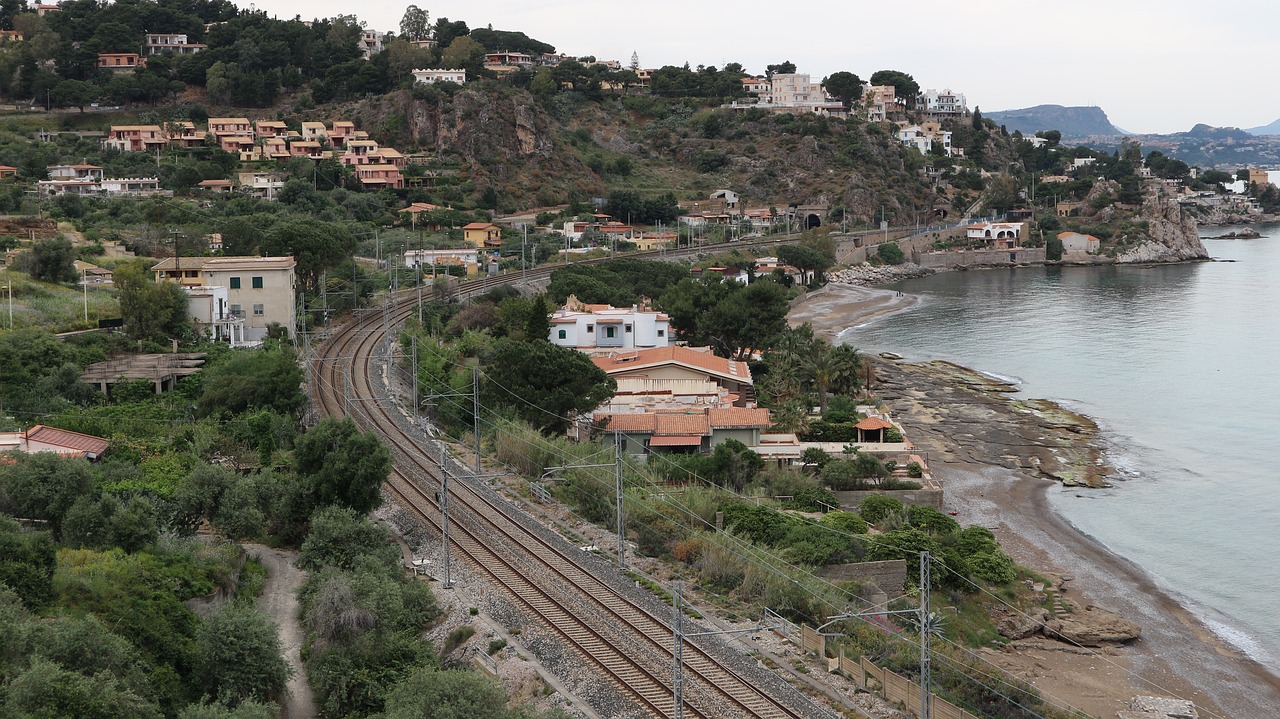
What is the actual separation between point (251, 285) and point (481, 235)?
30.7 meters

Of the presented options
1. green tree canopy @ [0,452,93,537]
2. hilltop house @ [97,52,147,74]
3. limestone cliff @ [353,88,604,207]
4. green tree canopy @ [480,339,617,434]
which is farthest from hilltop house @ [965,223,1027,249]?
green tree canopy @ [0,452,93,537]

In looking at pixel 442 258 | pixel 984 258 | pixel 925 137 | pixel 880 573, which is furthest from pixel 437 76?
pixel 880 573

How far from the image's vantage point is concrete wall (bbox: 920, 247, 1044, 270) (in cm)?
9881

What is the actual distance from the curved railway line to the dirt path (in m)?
3.04

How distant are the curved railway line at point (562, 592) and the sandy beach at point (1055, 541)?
20.8 feet

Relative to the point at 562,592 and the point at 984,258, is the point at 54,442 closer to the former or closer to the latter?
the point at 562,592

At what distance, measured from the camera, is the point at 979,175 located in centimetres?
11806

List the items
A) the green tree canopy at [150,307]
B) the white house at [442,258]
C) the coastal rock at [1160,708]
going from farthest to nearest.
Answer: the white house at [442,258], the green tree canopy at [150,307], the coastal rock at [1160,708]

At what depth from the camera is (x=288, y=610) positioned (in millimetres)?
19250

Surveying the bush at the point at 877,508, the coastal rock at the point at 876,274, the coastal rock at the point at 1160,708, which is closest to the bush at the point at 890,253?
the coastal rock at the point at 876,274

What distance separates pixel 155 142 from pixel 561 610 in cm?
6862

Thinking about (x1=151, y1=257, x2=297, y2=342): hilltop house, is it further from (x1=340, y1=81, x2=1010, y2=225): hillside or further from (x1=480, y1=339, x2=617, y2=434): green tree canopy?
(x1=340, y1=81, x2=1010, y2=225): hillside

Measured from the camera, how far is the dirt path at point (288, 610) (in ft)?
54.0

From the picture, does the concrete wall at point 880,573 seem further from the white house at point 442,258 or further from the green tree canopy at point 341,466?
the white house at point 442,258
